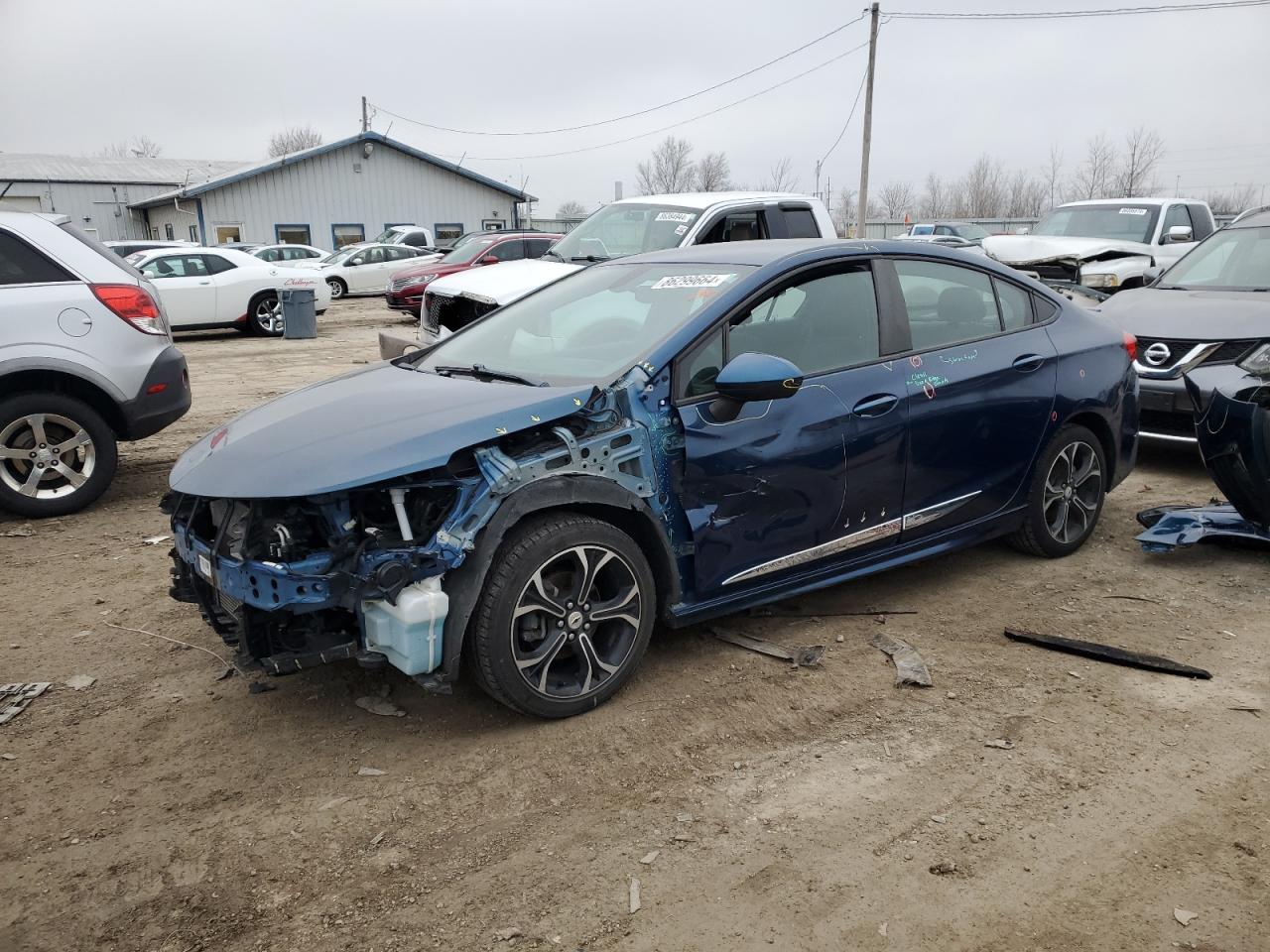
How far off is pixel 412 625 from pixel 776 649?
1676mm

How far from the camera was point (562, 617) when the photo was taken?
11.6 ft

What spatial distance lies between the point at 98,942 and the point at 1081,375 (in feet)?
15.7

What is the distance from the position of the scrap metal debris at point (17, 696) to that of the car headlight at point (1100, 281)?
11.5 m

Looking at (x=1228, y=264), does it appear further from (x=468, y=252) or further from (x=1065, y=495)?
(x=468, y=252)

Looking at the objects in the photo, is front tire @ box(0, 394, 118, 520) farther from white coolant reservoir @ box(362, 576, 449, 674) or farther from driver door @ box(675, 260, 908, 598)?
driver door @ box(675, 260, 908, 598)

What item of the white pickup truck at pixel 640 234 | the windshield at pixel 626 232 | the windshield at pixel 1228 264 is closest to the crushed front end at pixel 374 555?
the white pickup truck at pixel 640 234

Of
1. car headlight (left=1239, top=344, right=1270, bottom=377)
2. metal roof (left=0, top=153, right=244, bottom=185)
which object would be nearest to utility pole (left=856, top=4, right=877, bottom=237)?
car headlight (left=1239, top=344, right=1270, bottom=377)

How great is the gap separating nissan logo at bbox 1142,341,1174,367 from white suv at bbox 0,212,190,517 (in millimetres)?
6644

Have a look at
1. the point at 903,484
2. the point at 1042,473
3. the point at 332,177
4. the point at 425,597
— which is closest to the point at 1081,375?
the point at 1042,473

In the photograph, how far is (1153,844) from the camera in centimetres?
285

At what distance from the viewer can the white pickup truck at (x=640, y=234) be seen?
8844 millimetres

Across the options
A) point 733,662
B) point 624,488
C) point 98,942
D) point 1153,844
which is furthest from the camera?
point 733,662

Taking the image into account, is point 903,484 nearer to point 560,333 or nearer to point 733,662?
point 733,662

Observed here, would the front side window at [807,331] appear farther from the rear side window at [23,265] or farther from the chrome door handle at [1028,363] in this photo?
the rear side window at [23,265]
